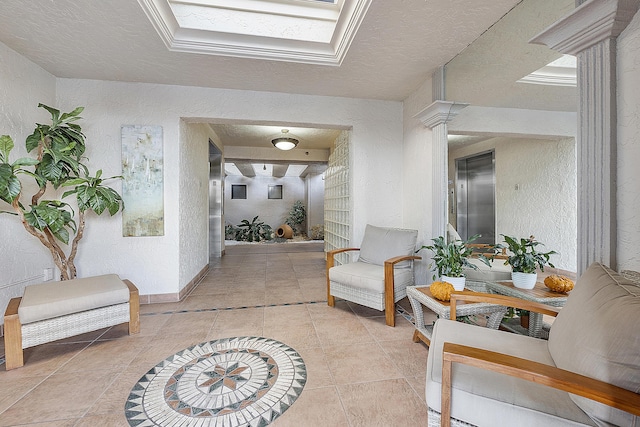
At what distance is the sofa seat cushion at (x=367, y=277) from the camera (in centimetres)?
232

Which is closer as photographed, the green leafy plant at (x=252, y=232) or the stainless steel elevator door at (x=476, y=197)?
the stainless steel elevator door at (x=476, y=197)

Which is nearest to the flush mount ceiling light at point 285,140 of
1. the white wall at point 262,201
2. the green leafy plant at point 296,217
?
the green leafy plant at point 296,217

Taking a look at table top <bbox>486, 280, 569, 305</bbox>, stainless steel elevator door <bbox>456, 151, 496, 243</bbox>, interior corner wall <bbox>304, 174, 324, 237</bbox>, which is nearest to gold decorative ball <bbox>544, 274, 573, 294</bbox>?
table top <bbox>486, 280, 569, 305</bbox>

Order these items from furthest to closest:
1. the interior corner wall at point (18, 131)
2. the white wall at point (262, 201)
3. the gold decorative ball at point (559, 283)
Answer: the white wall at point (262, 201) → the interior corner wall at point (18, 131) → the gold decorative ball at point (559, 283)

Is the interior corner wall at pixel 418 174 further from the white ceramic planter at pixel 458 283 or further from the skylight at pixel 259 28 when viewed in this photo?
the skylight at pixel 259 28

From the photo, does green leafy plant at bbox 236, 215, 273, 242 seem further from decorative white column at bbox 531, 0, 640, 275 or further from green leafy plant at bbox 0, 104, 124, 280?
decorative white column at bbox 531, 0, 640, 275

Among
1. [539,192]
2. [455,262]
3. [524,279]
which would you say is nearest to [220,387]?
[455,262]

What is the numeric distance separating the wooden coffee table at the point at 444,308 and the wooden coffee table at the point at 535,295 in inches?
4.5

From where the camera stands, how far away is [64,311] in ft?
5.98

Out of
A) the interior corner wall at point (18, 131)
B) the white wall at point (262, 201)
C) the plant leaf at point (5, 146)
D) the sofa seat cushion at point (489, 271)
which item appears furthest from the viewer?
the white wall at point (262, 201)

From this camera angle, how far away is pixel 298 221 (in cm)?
1032

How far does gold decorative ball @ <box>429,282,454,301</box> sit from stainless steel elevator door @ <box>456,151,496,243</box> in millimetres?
474

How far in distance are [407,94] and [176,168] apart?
9.16 ft

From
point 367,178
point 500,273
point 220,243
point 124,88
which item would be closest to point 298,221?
point 220,243
